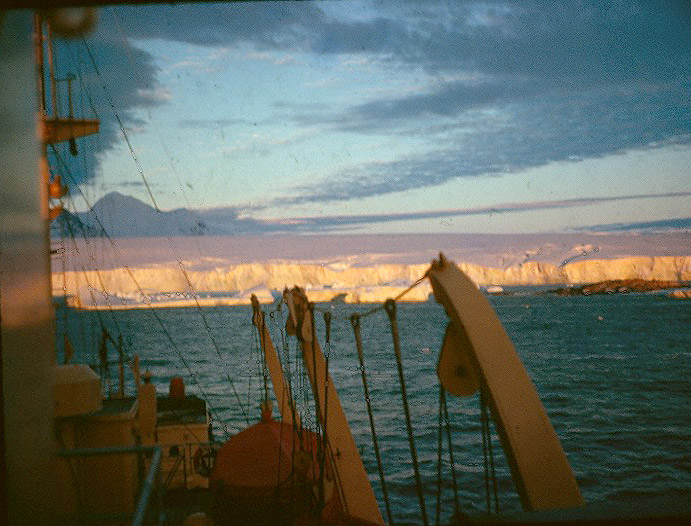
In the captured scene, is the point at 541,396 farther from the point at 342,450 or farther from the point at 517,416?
the point at 517,416

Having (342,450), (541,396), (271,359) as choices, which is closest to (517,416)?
(342,450)

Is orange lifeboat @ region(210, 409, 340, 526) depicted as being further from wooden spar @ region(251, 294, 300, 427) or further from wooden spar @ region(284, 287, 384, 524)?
wooden spar @ region(251, 294, 300, 427)

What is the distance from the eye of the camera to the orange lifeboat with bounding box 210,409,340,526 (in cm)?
1221

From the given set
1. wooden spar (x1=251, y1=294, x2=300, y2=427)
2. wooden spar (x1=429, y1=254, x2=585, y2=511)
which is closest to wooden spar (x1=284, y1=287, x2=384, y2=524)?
wooden spar (x1=251, y1=294, x2=300, y2=427)

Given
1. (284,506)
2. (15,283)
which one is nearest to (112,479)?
(284,506)

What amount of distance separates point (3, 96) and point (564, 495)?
5446mm

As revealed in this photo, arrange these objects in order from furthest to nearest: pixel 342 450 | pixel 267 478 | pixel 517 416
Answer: pixel 267 478
pixel 342 450
pixel 517 416

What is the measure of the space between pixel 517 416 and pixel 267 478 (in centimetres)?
847

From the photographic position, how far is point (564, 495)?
592 cm

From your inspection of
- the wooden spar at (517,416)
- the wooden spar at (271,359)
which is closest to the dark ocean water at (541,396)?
the wooden spar at (271,359)

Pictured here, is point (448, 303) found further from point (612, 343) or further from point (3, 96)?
point (612, 343)

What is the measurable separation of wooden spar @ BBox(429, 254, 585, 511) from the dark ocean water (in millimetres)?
909

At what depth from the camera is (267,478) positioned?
13273 mm

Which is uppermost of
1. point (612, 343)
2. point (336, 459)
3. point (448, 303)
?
point (448, 303)
